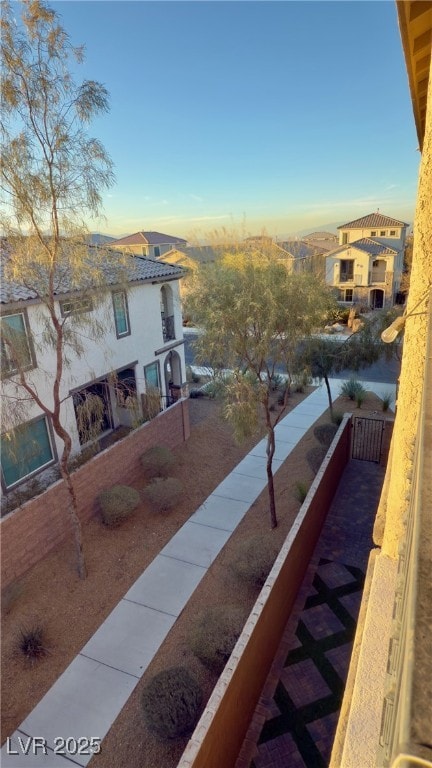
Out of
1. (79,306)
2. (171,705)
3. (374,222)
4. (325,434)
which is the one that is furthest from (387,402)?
(374,222)

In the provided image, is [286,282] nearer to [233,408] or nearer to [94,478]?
[233,408]

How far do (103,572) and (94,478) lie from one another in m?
2.39

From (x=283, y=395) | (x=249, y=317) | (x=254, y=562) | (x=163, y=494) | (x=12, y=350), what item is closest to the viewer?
(x=12, y=350)

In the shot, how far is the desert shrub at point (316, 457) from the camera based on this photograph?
12172 millimetres

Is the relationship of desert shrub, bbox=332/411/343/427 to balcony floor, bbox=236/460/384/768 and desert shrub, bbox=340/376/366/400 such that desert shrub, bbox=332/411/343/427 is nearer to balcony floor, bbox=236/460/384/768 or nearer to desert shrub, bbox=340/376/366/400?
desert shrub, bbox=340/376/366/400

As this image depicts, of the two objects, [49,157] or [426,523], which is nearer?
[426,523]

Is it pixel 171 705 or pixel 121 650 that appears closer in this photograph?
pixel 171 705

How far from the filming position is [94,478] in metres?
10.6

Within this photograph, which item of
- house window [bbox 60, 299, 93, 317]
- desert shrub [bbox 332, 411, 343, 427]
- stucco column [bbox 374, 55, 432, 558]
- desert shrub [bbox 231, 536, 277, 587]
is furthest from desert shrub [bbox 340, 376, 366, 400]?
stucco column [bbox 374, 55, 432, 558]

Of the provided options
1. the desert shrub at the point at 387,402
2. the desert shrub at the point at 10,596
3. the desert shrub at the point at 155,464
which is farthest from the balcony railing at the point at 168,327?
the desert shrub at the point at 10,596

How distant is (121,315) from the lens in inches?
542

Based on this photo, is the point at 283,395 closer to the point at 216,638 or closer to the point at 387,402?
the point at 387,402

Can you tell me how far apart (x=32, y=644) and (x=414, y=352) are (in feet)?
24.8

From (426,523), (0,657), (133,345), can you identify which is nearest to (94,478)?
(0,657)
